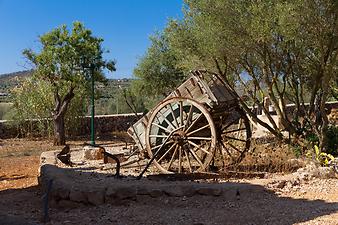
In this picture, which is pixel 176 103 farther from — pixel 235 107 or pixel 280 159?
pixel 280 159

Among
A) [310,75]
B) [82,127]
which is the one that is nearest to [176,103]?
[310,75]

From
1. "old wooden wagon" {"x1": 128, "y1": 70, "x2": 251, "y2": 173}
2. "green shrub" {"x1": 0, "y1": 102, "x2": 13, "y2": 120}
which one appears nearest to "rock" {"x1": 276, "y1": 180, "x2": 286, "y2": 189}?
"old wooden wagon" {"x1": 128, "y1": 70, "x2": 251, "y2": 173}

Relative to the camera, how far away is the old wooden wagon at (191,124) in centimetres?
855

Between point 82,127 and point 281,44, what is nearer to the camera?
point 281,44

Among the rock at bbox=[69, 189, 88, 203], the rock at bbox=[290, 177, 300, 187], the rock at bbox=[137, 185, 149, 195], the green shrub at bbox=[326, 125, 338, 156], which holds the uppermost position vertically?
the green shrub at bbox=[326, 125, 338, 156]

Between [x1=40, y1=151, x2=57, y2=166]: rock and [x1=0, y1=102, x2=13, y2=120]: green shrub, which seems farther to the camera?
[x1=0, y1=102, x2=13, y2=120]: green shrub

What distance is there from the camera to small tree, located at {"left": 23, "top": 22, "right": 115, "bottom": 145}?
16.4 m

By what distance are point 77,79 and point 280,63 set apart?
8914 millimetres

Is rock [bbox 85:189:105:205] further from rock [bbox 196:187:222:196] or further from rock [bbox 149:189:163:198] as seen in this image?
rock [bbox 196:187:222:196]

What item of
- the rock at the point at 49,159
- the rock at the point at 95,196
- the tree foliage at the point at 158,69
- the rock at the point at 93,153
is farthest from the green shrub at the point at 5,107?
the rock at the point at 95,196

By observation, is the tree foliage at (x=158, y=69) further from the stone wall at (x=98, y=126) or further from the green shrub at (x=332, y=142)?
the green shrub at (x=332, y=142)

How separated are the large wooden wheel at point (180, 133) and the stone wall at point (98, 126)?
407 inches

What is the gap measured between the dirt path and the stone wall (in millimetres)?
11454

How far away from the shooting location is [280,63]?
10062mm
